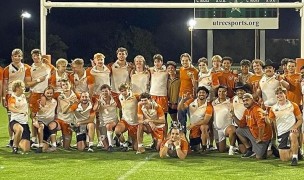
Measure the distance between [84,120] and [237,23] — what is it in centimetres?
1116

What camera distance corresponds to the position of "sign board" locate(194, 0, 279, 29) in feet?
62.4

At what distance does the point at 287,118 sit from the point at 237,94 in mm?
1025

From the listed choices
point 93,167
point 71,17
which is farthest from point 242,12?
point 71,17

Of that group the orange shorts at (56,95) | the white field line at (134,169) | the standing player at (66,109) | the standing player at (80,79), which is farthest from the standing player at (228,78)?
the orange shorts at (56,95)

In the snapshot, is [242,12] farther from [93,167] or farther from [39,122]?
[93,167]

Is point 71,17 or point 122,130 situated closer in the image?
point 122,130

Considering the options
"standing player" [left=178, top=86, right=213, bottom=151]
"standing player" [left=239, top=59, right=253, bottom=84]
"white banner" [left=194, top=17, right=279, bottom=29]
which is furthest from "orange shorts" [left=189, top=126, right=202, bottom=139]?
"white banner" [left=194, top=17, right=279, bottom=29]

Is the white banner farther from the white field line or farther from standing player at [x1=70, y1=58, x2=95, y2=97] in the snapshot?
the white field line

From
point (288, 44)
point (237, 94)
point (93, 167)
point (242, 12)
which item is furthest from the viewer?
point (288, 44)

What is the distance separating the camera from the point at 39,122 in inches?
372

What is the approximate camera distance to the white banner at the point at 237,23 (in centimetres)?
1969

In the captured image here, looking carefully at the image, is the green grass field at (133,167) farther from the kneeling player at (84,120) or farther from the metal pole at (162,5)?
the metal pole at (162,5)

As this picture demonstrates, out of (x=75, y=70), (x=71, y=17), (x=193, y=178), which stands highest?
(x=71, y=17)

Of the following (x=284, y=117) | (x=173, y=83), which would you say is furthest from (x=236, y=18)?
(x=284, y=117)
